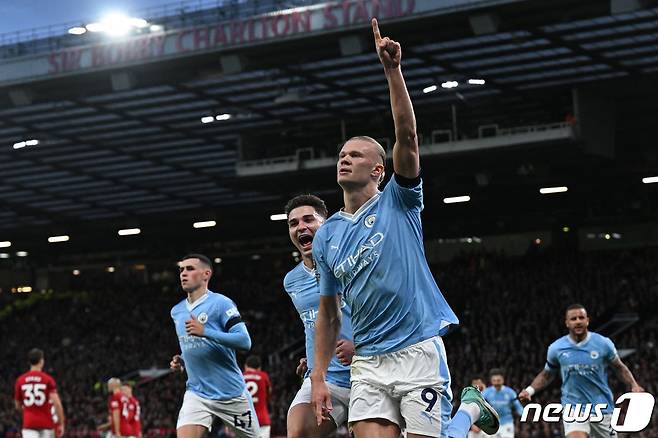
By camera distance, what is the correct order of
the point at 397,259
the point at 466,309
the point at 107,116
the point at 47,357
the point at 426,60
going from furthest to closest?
1. the point at 47,357
2. the point at 466,309
3. the point at 107,116
4. the point at 426,60
5. the point at 397,259

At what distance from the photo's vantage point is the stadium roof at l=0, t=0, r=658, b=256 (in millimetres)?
29047

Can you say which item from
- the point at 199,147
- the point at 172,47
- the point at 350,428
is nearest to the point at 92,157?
the point at 199,147

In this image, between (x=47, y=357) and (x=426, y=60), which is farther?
(x=47, y=357)

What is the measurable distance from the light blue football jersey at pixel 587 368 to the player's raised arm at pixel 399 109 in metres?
7.05

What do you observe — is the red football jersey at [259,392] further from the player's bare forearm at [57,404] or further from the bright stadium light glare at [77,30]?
the bright stadium light glare at [77,30]

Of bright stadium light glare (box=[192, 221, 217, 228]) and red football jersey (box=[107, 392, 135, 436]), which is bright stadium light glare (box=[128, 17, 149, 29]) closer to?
red football jersey (box=[107, 392, 135, 436])

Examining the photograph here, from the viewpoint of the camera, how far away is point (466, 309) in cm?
4541

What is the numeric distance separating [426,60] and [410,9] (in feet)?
10.8

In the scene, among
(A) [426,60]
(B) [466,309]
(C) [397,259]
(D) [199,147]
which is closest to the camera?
(C) [397,259]

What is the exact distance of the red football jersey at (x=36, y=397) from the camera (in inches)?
724

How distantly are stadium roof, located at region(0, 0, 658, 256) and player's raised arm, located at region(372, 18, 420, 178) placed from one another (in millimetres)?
20667

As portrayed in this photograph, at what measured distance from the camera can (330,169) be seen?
3753 cm

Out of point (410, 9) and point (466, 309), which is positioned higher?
point (410, 9)

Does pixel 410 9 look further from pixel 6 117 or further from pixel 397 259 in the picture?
pixel 397 259
